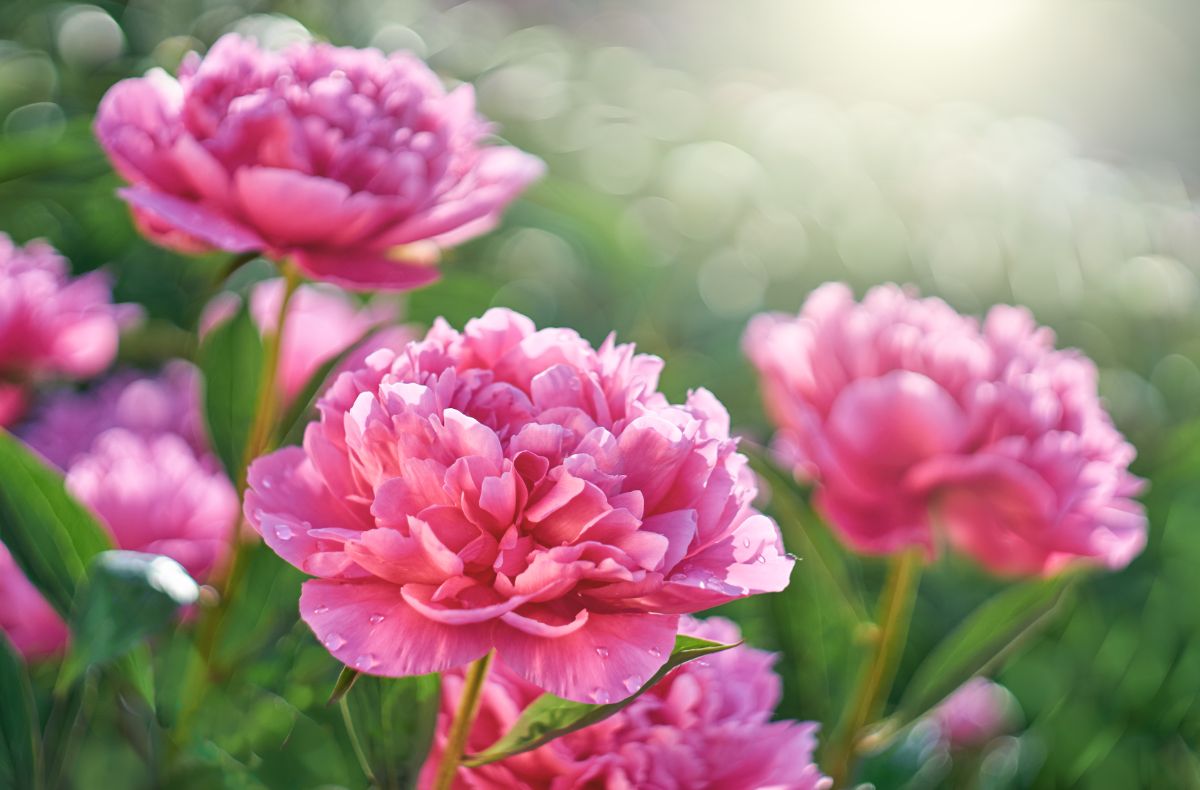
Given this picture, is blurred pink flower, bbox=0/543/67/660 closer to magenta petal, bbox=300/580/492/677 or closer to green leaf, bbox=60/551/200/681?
green leaf, bbox=60/551/200/681

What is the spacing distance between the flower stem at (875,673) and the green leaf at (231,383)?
261 mm

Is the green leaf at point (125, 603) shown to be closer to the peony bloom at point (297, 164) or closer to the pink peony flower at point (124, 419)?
the peony bloom at point (297, 164)

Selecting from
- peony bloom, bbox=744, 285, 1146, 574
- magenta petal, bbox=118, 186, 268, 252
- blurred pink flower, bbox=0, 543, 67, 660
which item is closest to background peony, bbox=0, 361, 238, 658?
blurred pink flower, bbox=0, 543, 67, 660

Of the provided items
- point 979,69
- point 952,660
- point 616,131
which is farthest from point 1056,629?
point 979,69

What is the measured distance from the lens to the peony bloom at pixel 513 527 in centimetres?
28

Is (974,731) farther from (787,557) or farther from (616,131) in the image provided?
(616,131)

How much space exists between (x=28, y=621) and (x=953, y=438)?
37cm

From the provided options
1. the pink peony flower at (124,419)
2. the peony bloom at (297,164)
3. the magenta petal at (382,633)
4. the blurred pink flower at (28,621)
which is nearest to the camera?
the magenta petal at (382,633)

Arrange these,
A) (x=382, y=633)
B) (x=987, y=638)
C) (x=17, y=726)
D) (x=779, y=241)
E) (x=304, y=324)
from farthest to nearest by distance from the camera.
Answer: (x=779, y=241)
(x=304, y=324)
(x=987, y=638)
(x=17, y=726)
(x=382, y=633)

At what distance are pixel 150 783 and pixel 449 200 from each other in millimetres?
226

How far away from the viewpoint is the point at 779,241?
109 centimetres

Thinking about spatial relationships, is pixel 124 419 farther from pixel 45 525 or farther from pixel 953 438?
pixel 953 438

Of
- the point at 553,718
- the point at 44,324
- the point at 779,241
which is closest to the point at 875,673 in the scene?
the point at 553,718

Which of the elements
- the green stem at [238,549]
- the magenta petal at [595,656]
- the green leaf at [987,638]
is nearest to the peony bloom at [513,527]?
the magenta petal at [595,656]
